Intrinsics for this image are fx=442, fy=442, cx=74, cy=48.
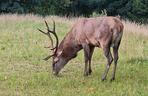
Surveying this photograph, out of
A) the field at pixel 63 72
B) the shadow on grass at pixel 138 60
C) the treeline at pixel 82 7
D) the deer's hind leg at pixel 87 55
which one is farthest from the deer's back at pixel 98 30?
the treeline at pixel 82 7

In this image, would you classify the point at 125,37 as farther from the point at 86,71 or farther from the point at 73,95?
the point at 73,95

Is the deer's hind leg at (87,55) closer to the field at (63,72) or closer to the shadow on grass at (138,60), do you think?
the field at (63,72)

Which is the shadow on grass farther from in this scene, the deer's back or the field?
the deer's back

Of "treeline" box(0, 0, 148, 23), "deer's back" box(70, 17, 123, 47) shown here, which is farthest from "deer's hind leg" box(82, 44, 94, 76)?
"treeline" box(0, 0, 148, 23)

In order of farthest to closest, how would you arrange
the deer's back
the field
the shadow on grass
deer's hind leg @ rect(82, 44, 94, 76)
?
the shadow on grass
deer's hind leg @ rect(82, 44, 94, 76)
the deer's back
the field

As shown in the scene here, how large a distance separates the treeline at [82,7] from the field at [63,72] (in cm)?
2698

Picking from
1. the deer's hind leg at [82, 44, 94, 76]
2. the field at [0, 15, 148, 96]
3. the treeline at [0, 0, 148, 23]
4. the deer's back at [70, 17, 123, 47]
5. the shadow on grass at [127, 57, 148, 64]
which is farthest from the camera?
the treeline at [0, 0, 148, 23]

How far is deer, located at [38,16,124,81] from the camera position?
9945mm

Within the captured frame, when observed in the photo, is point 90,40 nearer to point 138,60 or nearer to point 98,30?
point 98,30

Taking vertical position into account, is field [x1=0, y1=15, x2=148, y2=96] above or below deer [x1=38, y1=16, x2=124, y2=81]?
below

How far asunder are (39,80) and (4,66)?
204cm

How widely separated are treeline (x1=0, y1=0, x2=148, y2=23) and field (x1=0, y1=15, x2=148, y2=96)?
26976 mm

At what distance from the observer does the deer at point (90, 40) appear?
9.95m

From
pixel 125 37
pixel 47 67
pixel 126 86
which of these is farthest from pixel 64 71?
pixel 125 37
